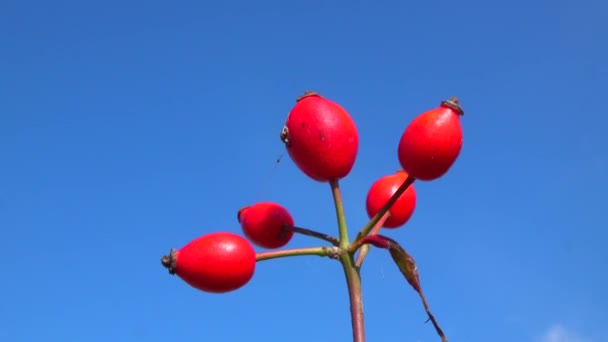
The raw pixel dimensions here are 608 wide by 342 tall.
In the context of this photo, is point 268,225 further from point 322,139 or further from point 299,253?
point 322,139

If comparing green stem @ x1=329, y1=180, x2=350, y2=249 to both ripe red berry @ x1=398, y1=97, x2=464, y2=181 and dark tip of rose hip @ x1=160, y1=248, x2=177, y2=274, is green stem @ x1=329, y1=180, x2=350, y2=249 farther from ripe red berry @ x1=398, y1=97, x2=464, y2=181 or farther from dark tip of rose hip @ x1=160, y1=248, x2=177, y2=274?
dark tip of rose hip @ x1=160, y1=248, x2=177, y2=274

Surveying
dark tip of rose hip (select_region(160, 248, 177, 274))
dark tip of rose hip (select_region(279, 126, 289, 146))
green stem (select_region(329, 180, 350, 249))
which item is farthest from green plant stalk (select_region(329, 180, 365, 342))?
dark tip of rose hip (select_region(160, 248, 177, 274))

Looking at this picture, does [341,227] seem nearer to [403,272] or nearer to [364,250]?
[364,250]

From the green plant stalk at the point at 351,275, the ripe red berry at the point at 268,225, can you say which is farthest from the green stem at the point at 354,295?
the ripe red berry at the point at 268,225

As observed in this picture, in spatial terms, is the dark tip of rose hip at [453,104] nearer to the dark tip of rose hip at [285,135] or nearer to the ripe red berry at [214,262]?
the dark tip of rose hip at [285,135]

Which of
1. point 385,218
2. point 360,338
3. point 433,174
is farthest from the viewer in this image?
point 385,218

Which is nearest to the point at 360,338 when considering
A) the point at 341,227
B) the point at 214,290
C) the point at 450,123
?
the point at 341,227
